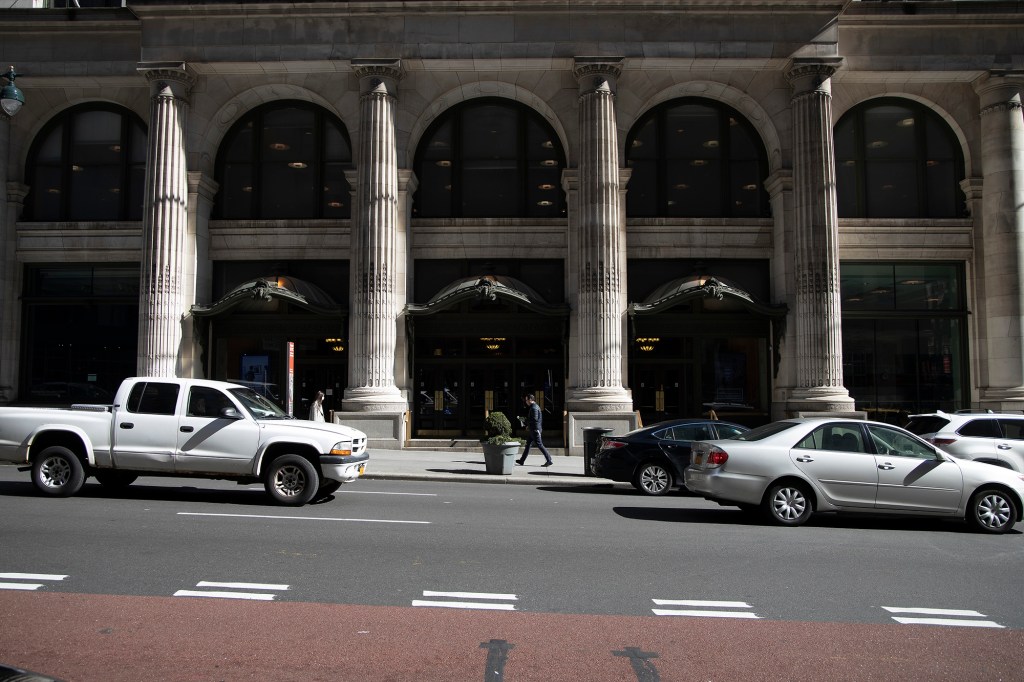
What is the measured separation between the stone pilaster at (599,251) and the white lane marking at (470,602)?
51.2 ft

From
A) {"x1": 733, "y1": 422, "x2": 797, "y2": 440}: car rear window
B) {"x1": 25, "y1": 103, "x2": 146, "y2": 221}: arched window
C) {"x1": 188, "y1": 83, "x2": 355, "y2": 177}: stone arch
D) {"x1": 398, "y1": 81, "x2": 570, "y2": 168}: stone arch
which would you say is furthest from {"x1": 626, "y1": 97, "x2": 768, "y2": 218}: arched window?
{"x1": 25, "y1": 103, "x2": 146, "y2": 221}: arched window

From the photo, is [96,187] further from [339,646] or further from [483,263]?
[339,646]

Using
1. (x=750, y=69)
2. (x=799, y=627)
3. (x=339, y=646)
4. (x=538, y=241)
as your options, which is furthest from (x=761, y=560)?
(x=750, y=69)

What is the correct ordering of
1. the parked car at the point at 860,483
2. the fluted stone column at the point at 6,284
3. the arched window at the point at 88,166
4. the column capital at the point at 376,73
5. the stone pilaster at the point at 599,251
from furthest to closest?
the arched window at the point at 88,166, the fluted stone column at the point at 6,284, the column capital at the point at 376,73, the stone pilaster at the point at 599,251, the parked car at the point at 860,483

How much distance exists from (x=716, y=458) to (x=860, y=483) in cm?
195

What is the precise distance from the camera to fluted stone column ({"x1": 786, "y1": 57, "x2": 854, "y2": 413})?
22562 mm

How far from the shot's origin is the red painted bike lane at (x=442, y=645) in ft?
16.4

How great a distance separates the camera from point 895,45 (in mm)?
24125

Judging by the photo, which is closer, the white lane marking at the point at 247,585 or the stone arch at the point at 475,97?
the white lane marking at the point at 247,585

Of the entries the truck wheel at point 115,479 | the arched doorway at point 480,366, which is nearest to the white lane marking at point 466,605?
the truck wheel at point 115,479

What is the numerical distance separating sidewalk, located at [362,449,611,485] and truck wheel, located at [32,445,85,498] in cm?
613

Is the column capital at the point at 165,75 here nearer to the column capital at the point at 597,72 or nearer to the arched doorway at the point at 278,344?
the arched doorway at the point at 278,344

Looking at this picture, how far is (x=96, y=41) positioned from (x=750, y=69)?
20231mm

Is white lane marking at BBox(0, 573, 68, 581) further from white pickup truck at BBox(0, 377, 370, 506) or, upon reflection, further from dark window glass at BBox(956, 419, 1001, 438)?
dark window glass at BBox(956, 419, 1001, 438)
